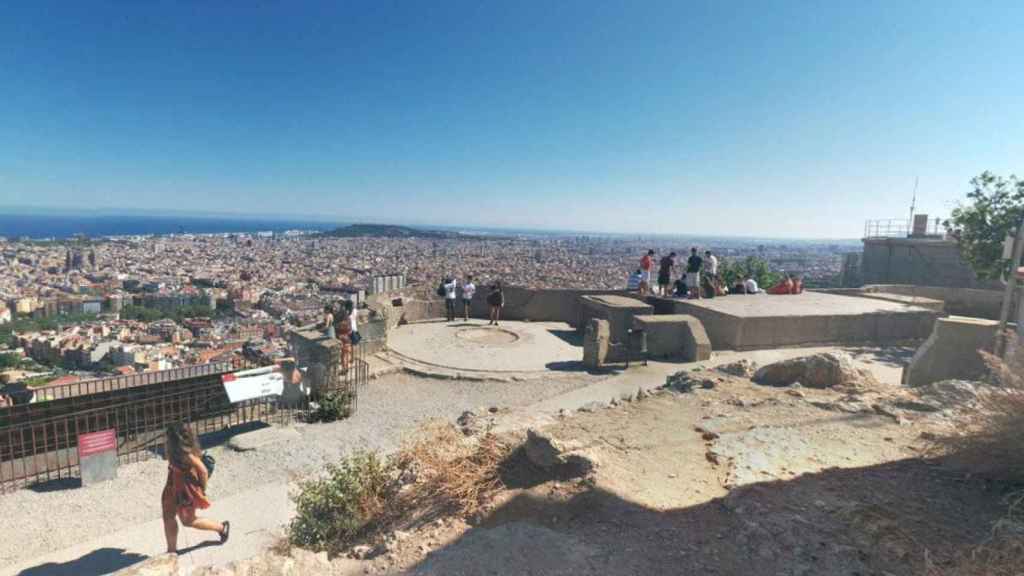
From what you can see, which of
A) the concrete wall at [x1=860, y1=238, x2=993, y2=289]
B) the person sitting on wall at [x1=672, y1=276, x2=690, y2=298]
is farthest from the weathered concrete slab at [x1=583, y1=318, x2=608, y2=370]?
the concrete wall at [x1=860, y1=238, x2=993, y2=289]

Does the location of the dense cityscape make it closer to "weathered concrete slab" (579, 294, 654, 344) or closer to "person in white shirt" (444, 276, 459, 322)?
"person in white shirt" (444, 276, 459, 322)

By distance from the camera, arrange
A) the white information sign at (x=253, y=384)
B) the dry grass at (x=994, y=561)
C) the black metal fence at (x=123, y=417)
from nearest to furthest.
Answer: the dry grass at (x=994, y=561)
the black metal fence at (x=123, y=417)
the white information sign at (x=253, y=384)

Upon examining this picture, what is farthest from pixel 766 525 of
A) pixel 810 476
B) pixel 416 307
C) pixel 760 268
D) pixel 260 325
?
pixel 260 325

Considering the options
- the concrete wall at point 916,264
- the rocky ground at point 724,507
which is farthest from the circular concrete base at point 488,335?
the concrete wall at point 916,264

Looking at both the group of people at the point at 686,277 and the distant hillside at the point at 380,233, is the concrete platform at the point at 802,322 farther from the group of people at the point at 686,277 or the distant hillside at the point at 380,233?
the distant hillside at the point at 380,233

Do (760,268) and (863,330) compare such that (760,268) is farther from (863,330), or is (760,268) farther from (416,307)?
(416,307)
